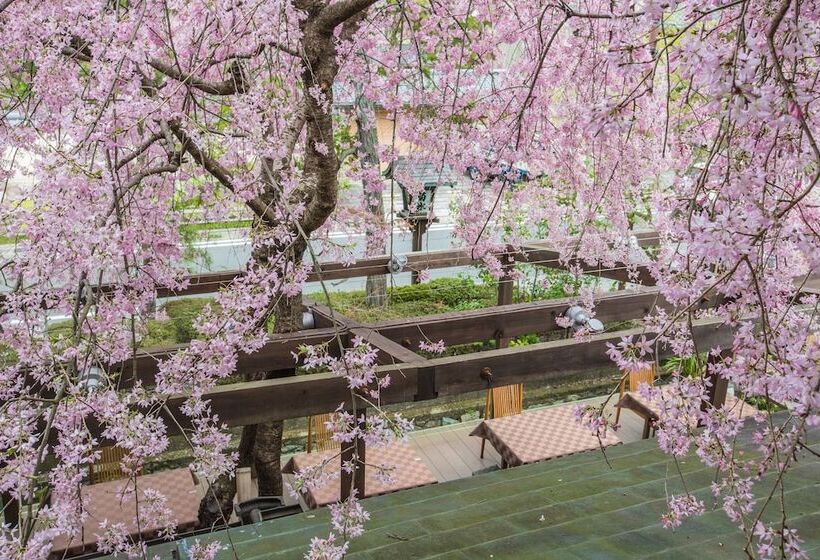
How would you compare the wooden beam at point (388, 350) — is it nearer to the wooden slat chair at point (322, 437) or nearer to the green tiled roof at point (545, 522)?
the green tiled roof at point (545, 522)

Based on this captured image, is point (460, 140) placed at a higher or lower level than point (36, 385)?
higher

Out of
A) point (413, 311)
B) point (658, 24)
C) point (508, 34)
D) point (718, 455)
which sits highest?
point (508, 34)

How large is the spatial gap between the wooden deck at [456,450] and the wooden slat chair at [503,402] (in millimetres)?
152

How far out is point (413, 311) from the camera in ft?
27.7

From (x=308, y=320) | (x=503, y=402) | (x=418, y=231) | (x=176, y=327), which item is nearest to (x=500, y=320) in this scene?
(x=308, y=320)

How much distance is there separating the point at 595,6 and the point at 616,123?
3.35 meters

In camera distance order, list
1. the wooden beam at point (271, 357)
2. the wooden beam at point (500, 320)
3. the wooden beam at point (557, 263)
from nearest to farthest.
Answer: the wooden beam at point (271, 357)
the wooden beam at point (500, 320)
the wooden beam at point (557, 263)

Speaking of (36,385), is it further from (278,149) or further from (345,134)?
(345,134)

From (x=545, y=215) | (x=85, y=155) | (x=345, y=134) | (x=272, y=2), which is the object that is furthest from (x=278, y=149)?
(x=545, y=215)

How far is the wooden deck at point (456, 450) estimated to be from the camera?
5.81 m

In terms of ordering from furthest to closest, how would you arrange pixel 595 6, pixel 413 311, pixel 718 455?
pixel 413 311
pixel 595 6
pixel 718 455

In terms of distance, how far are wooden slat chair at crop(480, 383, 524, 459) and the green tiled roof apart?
8.79 feet

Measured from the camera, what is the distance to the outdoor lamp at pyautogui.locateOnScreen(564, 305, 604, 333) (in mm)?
4606

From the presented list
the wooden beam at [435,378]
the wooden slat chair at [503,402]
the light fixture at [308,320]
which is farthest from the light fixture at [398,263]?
the wooden beam at [435,378]
